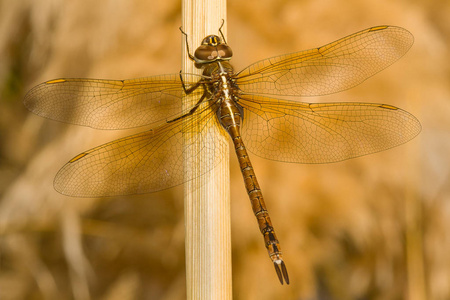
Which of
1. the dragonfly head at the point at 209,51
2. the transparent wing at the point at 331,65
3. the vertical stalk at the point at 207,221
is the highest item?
the transparent wing at the point at 331,65

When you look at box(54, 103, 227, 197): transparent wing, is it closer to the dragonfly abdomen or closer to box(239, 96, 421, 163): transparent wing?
the dragonfly abdomen

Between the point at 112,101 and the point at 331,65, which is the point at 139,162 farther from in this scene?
the point at 331,65

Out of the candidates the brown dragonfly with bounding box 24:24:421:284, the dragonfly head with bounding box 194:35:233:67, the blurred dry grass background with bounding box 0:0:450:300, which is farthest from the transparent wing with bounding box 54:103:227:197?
the blurred dry grass background with bounding box 0:0:450:300

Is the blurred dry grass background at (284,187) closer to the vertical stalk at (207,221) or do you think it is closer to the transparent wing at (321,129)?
the transparent wing at (321,129)

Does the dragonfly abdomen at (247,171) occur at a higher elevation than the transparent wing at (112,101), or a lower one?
lower

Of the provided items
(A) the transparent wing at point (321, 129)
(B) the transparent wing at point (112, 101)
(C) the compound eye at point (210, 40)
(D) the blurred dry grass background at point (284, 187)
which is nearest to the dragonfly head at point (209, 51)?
(C) the compound eye at point (210, 40)

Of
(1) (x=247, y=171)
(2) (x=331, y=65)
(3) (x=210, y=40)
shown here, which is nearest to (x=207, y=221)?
(1) (x=247, y=171)
